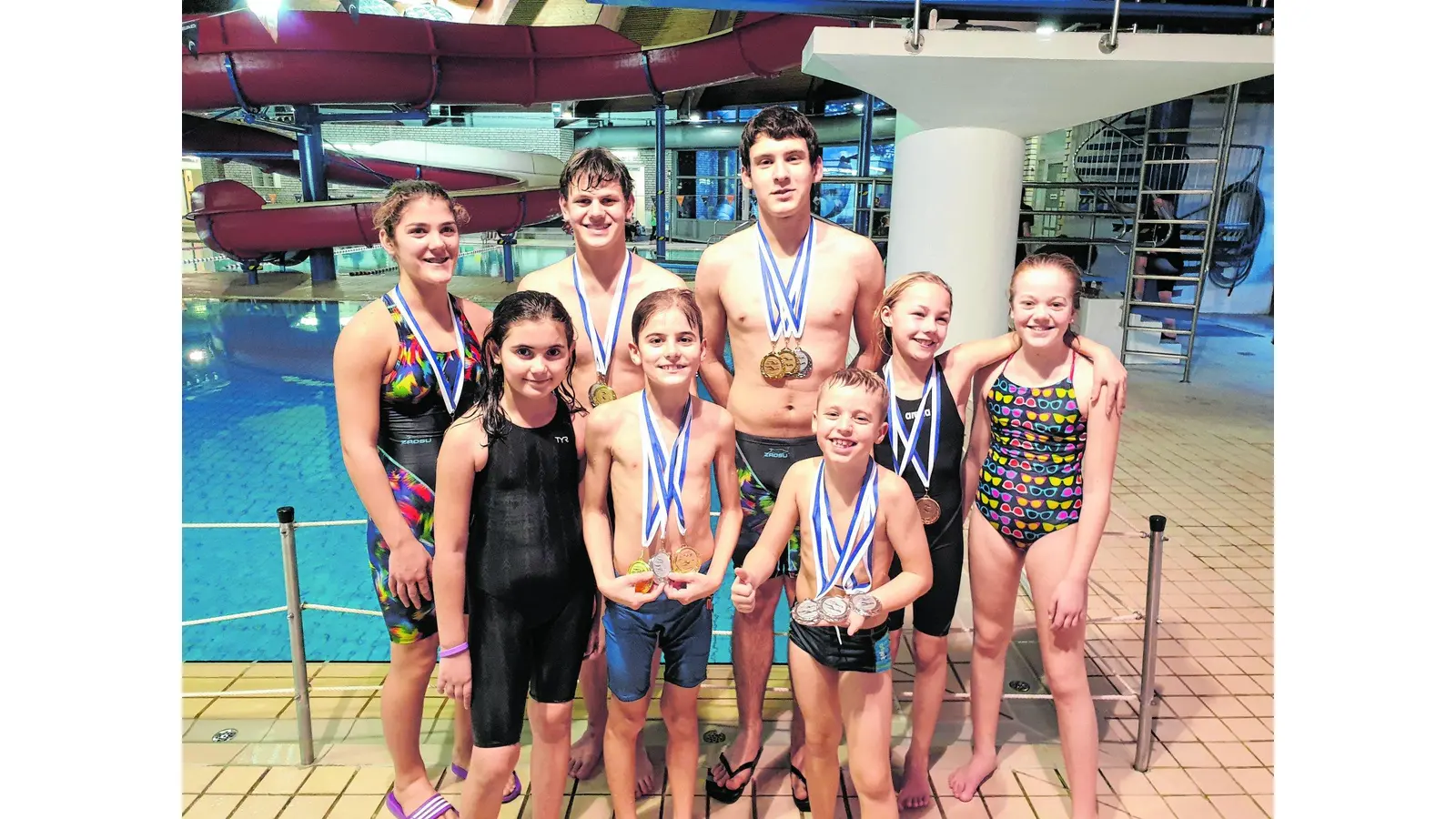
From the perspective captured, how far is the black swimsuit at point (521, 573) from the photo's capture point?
7.44 ft

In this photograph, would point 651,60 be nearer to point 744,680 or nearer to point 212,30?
point 212,30

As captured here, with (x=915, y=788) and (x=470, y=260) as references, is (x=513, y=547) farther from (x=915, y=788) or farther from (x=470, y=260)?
(x=470, y=260)

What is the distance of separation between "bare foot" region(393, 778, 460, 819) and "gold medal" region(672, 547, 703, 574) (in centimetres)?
136

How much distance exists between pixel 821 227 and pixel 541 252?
2387 centimetres

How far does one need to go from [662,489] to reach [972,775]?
1731 millimetres

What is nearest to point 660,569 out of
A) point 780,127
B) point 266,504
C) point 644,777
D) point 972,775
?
point 644,777

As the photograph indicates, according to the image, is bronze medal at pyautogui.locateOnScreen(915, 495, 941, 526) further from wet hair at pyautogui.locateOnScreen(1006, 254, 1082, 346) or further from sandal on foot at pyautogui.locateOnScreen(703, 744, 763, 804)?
sandal on foot at pyautogui.locateOnScreen(703, 744, 763, 804)

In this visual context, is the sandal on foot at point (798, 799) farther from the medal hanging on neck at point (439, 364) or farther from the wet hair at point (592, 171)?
the wet hair at point (592, 171)

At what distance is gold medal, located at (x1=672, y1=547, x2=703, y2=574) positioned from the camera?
7.61 ft

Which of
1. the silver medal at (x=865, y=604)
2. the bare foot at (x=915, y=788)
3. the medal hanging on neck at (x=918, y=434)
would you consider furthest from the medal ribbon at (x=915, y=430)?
the bare foot at (x=915, y=788)

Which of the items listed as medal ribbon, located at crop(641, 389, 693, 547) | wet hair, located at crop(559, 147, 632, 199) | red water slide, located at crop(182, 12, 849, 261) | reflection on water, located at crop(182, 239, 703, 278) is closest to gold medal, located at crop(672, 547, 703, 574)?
medal ribbon, located at crop(641, 389, 693, 547)

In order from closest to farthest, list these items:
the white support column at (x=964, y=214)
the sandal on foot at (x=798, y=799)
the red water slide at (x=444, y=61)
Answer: the sandal on foot at (x=798, y=799), the white support column at (x=964, y=214), the red water slide at (x=444, y=61)

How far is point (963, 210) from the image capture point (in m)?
4.14

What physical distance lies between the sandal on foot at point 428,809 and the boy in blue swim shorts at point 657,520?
Result: 69 cm
